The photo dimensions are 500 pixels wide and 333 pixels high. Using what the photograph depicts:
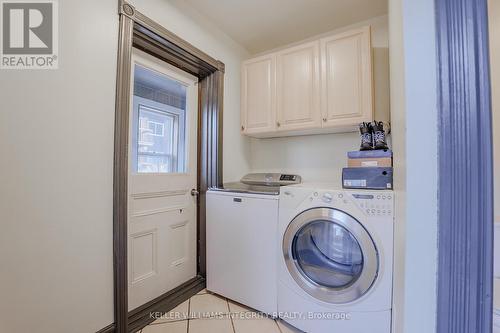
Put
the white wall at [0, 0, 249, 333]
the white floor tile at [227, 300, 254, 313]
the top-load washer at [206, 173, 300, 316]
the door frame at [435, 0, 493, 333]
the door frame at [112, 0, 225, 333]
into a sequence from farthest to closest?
the white floor tile at [227, 300, 254, 313] < the top-load washer at [206, 173, 300, 316] < the door frame at [112, 0, 225, 333] < the white wall at [0, 0, 249, 333] < the door frame at [435, 0, 493, 333]

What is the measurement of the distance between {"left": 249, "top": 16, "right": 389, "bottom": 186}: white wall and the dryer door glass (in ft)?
1.67

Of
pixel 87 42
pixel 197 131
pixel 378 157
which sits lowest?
pixel 378 157

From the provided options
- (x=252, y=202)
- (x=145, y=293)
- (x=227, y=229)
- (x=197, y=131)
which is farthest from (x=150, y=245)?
(x=197, y=131)

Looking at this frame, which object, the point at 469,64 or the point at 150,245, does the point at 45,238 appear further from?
the point at 469,64

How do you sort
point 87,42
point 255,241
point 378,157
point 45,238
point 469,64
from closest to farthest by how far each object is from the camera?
point 469,64 < point 45,238 < point 87,42 < point 378,157 < point 255,241

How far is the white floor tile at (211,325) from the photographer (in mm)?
1396

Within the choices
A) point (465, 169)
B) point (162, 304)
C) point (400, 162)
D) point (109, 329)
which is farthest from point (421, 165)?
point (162, 304)

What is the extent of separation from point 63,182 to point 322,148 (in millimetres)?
1908

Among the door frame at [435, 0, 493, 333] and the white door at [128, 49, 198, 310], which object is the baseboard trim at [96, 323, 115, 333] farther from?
the door frame at [435, 0, 493, 333]

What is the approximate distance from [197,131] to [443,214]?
1.81 meters

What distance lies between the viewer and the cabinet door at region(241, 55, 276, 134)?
202 centimetres

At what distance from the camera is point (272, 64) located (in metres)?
2.02

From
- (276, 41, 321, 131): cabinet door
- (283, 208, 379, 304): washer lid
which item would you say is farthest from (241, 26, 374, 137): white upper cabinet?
(283, 208, 379, 304): washer lid

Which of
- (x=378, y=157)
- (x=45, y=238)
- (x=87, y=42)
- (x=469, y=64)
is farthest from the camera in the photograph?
(x=378, y=157)
